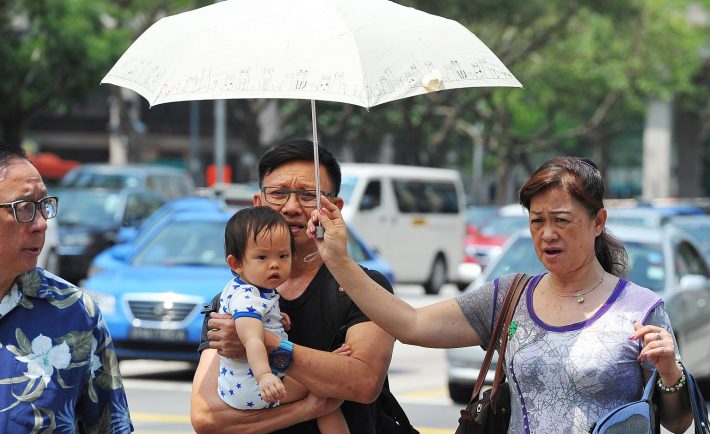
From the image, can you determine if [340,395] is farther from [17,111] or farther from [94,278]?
[17,111]

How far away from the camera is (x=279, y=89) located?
3844 mm

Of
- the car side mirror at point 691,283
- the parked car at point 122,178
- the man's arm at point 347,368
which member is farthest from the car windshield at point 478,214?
the man's arm at point 347,368

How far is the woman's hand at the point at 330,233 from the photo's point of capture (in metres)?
3.92

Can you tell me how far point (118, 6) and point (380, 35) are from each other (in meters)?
29.0

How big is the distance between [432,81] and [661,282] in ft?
27.3

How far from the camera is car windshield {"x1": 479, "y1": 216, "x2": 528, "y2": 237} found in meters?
26.8

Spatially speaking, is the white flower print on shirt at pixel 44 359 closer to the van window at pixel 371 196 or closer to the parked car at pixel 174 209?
the parked car at pixel 174 209

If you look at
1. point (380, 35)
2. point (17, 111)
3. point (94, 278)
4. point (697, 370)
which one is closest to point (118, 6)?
point (17, 111)

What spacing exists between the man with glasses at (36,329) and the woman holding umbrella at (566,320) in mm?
707

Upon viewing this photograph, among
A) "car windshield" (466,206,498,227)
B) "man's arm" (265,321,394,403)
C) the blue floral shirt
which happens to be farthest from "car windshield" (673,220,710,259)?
the blue floral shirt

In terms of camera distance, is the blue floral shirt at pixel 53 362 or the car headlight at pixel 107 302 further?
the car headlight at pixel 107 302

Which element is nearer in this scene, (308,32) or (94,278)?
(308,32)

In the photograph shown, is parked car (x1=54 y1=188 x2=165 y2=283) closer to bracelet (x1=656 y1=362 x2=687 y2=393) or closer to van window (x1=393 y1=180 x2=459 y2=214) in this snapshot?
van window (x1=393 y1=180 x2=459 y2=214)

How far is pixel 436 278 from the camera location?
85.4 feet
